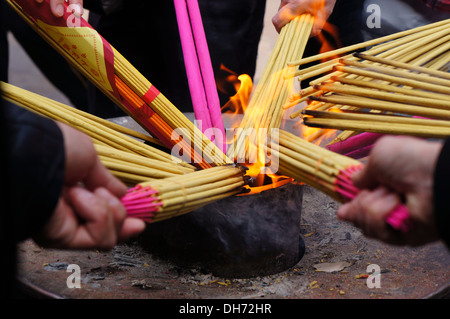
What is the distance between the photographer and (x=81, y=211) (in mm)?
651

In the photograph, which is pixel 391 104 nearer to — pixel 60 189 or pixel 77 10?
pixel 60 189

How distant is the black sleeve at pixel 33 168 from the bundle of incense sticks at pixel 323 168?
0.41 meters

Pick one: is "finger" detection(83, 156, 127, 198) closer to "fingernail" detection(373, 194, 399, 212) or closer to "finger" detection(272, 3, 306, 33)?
"fingernail" detection(373, 194, 399, 212)

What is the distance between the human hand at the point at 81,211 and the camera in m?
0.64

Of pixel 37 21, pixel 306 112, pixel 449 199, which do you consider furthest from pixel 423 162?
pixel 37 21

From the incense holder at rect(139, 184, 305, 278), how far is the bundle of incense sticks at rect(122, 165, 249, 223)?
63mm

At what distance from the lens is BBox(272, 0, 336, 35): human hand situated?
128 centimetres

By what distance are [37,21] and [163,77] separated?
42.2 inches

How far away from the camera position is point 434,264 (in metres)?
1.06

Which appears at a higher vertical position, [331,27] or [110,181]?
[331,27]
